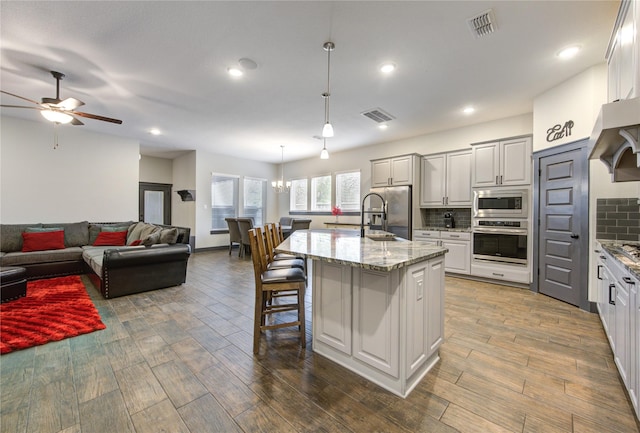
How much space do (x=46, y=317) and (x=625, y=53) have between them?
232 inches

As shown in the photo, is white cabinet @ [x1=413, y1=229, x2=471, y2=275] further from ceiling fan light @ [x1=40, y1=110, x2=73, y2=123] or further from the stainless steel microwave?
ceiling fan light @ [x1=40, y1=110, x2=73, y2=123]

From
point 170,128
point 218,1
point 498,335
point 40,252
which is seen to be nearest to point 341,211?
point 170,128

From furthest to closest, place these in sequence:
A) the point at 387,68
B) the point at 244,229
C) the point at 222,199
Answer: the point at 222,199 → the point at 244,229 → the point at 387,68

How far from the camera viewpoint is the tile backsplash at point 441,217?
16.6 feet

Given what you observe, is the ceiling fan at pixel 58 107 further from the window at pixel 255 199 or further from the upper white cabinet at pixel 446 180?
the upper white cabinet at pixel 446 180

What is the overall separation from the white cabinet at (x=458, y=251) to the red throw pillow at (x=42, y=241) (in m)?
6.83

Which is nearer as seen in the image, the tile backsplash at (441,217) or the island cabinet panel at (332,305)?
the island cabinet panel at (332,305)

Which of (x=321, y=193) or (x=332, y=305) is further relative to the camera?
(x=321, y=193)

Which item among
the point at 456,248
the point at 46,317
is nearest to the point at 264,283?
the point at 46,317

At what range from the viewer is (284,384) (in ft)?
5.76

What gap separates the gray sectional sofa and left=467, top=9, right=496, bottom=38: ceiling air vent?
4.48 m

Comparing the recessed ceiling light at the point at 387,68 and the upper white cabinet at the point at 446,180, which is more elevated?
the recessed ceiling light at the point at 387,68

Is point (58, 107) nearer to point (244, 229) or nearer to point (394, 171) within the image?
point (244, 229)

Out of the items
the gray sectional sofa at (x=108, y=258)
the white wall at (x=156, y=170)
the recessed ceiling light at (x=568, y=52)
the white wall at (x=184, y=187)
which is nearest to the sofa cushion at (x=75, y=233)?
the gray sectional sofa at (x=108, y=258)
